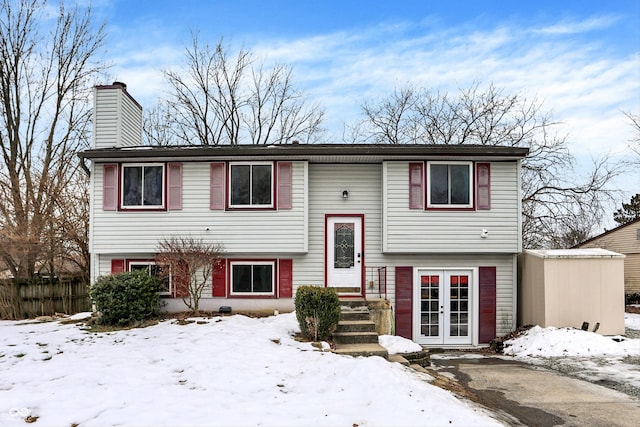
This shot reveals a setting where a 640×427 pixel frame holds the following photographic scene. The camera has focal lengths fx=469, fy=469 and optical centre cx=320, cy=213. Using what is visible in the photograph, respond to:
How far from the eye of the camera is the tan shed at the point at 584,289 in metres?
11.8

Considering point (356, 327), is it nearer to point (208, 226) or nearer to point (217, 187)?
point (208, 226)

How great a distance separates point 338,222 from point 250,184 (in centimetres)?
253

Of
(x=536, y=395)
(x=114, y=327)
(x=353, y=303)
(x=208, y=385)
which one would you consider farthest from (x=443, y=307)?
(x=114, y=327)

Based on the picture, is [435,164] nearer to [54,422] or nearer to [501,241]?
[501,241]

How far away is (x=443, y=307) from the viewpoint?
495 inches

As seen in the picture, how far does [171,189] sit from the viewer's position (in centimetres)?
1214

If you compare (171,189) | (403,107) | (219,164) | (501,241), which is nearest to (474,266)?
(501,241)

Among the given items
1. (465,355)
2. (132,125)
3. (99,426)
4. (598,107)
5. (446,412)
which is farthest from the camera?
(598,107)

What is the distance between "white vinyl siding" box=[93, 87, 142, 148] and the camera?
12.8 metres

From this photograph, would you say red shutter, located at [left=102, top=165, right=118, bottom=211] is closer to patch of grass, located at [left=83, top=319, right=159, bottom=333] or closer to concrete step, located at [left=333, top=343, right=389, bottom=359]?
patch of grass, located at [left=83, top=319, right=159, bottom=333]

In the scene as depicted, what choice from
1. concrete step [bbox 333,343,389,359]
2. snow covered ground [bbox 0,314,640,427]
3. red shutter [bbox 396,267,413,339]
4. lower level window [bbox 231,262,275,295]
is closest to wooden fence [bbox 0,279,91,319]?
snow covered ground [bbox 0,314,640,427]

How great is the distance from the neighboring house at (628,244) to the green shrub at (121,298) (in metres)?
20.3

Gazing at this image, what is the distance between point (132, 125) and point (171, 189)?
3054 mm

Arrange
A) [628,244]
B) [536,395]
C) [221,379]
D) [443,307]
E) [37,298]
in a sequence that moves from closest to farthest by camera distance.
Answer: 1. [221,379]
2. [536,395]
3. [443,307]
4. [37,298]
5. [628,244]
